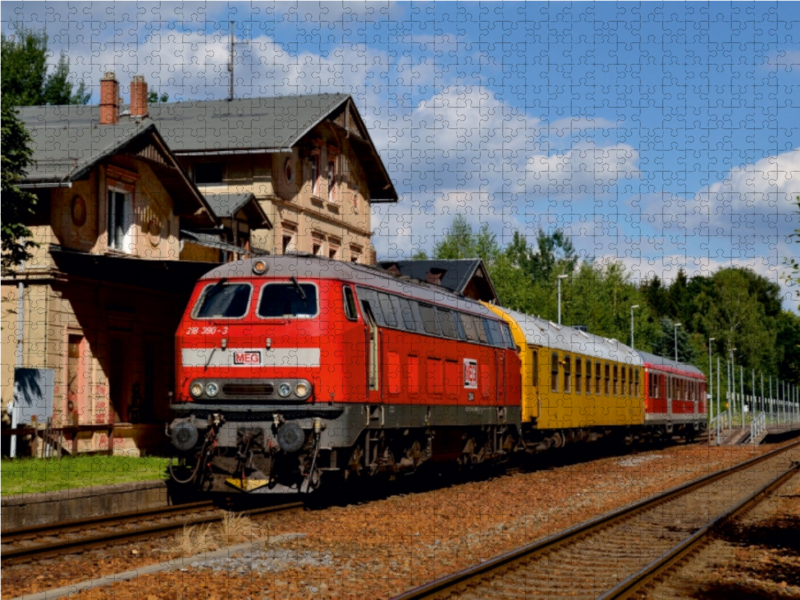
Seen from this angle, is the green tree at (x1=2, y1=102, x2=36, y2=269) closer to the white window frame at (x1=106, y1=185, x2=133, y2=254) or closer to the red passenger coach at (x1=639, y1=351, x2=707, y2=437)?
the white window frame at (x1=106, y1=185, x2=133, y2=254)

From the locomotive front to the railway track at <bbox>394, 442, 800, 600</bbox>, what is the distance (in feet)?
13.5

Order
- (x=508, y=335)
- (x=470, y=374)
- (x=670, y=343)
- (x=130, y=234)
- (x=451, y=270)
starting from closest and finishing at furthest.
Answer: (x=470, y=374) < (x=508, y=335) < (x=130, y=234) < (x=451, y=270) < (x=670, y=343)

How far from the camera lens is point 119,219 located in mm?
25984

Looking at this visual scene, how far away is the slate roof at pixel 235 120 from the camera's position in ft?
111

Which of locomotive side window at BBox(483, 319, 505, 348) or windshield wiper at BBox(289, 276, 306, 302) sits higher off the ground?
windshield wiper at BBox(289, 276, 306, 302)

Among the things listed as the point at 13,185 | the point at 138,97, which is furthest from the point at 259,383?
the point at 138,97

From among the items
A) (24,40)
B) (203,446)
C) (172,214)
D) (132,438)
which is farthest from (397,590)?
(24,40)

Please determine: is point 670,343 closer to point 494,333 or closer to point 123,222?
point 494,333

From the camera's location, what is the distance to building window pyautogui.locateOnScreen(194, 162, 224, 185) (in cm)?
3488

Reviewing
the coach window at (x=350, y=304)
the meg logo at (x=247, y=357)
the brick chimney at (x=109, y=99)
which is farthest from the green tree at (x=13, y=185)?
the brick chimney at (x=109, y=99)

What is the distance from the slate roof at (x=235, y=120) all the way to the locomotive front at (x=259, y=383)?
1557 cm

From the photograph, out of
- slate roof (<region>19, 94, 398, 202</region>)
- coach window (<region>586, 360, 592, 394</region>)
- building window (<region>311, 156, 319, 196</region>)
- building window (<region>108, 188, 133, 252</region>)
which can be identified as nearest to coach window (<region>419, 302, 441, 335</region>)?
building window (<region>108, 188, 133, 252</region>)

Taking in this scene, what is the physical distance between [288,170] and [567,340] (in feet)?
36.6

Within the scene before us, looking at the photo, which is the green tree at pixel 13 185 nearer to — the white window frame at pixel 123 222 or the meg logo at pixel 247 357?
the white window frame at pixel 123 222
